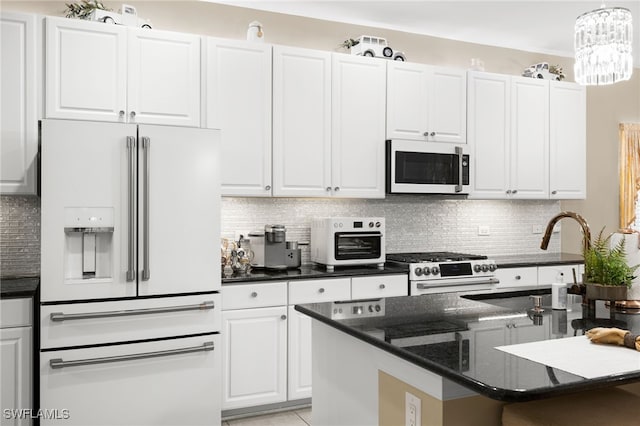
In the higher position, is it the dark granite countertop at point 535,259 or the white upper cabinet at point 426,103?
the white upper cabinet at point 426,103

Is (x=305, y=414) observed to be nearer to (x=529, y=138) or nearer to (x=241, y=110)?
(x=241, y=110)

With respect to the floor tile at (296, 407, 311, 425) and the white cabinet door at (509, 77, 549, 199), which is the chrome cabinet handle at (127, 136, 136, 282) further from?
the white cabinet door at (509, 77, 549, 199)

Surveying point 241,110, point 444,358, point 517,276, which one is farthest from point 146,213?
point 517,276

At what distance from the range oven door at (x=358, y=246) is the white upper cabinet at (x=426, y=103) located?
0.85m

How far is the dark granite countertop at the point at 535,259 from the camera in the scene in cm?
454

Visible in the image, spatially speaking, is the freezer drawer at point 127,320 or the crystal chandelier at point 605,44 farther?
the freezer drawer at point 127,320

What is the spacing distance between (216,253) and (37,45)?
1702 mm

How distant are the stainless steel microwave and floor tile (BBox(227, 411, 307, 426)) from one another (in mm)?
1854

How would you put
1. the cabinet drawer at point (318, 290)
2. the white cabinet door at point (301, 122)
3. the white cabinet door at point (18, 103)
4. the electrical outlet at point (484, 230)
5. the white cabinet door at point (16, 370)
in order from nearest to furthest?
the white cabinet door at point (16, 370), the white cabinet door at point (18, 103), the cabinet drawer at point (318, 290), the white cabinet door at point (301, 122), the electrical outlet at point (484, 230)

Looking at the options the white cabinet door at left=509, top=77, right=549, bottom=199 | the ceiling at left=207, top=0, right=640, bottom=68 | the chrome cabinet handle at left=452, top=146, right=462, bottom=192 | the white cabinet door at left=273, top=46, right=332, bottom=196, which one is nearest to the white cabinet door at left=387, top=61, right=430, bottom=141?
the chrome cabinet handle at left=452, top=146, right=462, bottom=192

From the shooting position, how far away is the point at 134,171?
3.11 m

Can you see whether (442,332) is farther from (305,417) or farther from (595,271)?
(305,417)

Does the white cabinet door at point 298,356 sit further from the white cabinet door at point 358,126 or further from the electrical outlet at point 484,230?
the electrical outlet at point 484,230

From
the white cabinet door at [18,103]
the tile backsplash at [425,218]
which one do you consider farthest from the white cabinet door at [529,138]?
the white cabinet door at [18,103]
